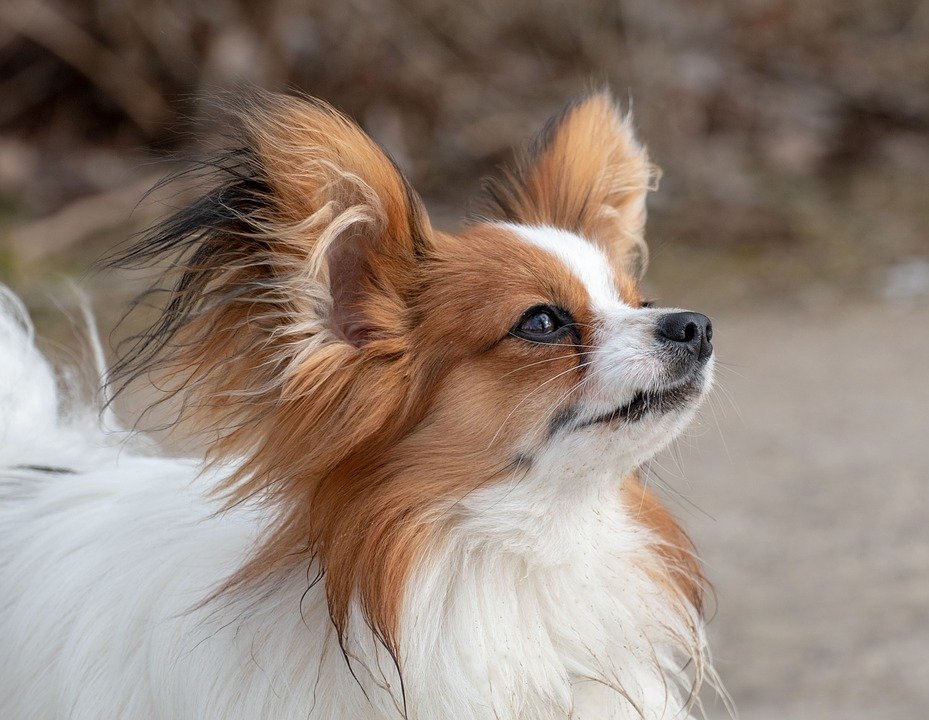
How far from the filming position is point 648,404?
2838 mm

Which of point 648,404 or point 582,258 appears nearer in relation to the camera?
point 648,404

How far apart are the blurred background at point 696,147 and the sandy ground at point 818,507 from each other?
0.09 feet

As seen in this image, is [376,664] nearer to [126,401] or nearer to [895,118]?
[126,401]

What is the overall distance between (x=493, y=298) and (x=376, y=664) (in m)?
0.92

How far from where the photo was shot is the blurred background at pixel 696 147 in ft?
23.6

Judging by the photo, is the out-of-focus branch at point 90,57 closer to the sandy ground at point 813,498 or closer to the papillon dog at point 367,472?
the sandy ground at point 813,498

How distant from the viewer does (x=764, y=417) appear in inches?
294

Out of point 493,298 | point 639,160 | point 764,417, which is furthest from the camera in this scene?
point 764,417

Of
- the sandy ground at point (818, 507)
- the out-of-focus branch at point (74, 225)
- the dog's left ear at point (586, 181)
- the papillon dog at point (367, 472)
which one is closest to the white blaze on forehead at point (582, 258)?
the papillon dog at point (367, 472)

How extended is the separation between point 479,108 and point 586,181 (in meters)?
7.53

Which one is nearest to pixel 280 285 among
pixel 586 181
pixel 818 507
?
pixel 586 181

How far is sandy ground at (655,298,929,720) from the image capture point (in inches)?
188

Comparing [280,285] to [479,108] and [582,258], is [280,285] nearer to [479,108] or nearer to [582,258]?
[582,258]

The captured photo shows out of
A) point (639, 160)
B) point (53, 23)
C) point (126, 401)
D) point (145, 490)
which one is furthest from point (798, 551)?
point (53, 23)
